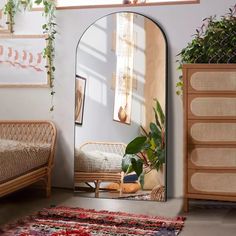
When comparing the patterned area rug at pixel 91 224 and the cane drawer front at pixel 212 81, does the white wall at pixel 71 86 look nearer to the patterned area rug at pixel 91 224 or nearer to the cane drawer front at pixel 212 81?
the cane drawer front at pixel 212 81

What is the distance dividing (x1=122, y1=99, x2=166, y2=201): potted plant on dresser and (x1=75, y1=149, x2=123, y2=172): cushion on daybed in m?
0.13

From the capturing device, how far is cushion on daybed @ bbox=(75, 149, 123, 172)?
3.73 metres

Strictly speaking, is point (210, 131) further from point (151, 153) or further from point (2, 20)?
point (2, 20)

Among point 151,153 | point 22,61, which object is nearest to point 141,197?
point 151,153

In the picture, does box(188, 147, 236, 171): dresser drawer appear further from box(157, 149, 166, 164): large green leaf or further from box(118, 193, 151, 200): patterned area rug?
box(118, 193, 151, 200): patterned area rug

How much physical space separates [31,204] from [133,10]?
1.89m

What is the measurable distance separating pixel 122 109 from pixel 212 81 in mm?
889

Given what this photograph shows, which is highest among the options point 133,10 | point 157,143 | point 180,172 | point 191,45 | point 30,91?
point 133,10

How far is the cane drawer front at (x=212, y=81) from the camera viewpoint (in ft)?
10.3

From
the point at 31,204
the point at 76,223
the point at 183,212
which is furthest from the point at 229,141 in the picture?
the point at 31,204

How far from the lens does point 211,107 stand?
315 cm

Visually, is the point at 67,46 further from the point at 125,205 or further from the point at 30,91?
the point at 125,205

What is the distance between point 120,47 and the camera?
3736mm

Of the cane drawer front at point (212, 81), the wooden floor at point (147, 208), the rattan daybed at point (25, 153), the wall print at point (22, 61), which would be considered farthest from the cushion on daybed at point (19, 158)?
the cane drawer front at point (212, 81)
